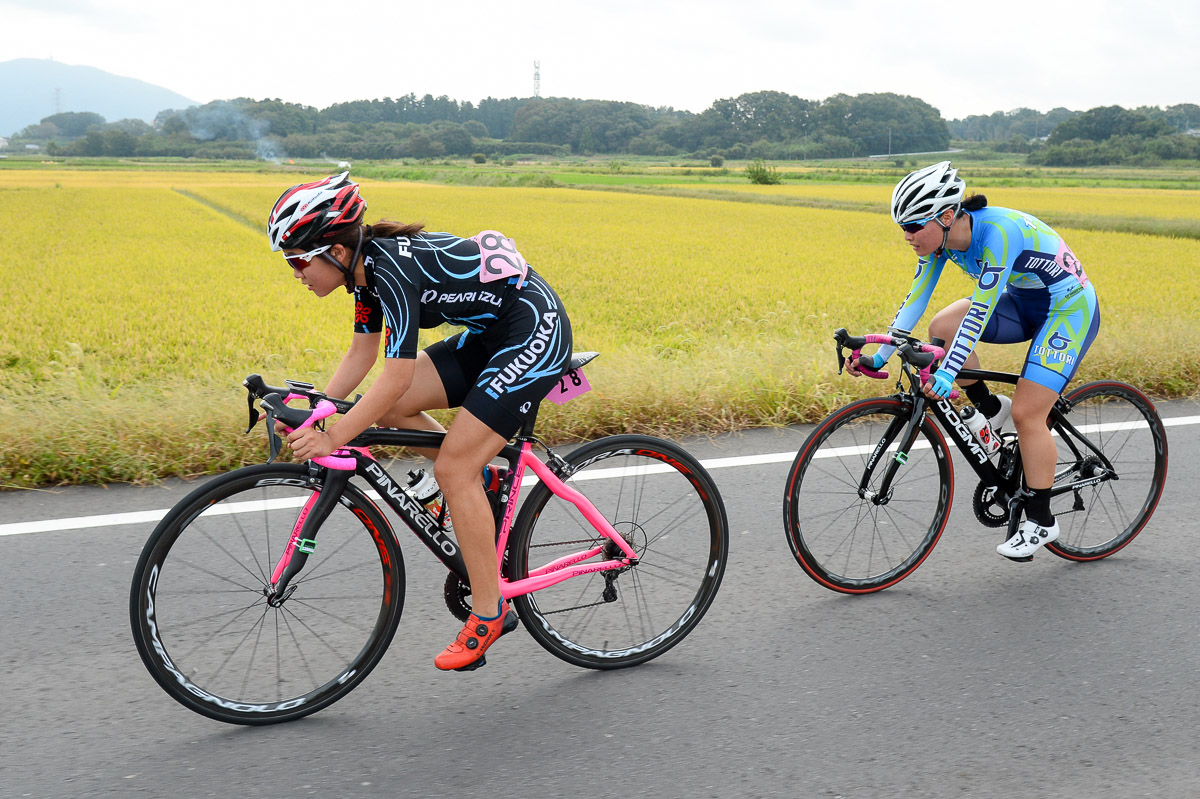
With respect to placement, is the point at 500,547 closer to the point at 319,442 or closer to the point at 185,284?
the point at 319,442

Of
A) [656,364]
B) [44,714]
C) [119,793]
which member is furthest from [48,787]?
[656,364]

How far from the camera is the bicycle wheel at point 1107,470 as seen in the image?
163 inches

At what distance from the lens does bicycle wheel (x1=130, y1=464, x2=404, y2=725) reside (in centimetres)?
265

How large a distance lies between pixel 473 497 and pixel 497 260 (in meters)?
0.77

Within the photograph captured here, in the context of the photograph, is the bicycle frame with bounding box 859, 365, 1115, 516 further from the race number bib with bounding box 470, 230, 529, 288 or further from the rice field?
the rice field

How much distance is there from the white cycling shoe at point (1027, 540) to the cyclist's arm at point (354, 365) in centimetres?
275

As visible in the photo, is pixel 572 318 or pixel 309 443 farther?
pixel 572 318

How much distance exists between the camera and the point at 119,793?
245 centimetres

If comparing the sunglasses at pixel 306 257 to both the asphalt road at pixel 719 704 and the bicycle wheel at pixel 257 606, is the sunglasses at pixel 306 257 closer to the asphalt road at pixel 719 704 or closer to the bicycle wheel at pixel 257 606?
the bicycle wheel at pixel 257 606

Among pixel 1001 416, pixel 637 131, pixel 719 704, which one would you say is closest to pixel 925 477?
pixel 1001 416

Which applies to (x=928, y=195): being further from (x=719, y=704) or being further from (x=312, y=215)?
(x=312, y=215)

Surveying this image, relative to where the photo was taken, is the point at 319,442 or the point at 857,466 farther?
the point at 857,466

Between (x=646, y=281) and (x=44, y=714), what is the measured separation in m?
13.6

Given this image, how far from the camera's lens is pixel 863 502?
391cm
